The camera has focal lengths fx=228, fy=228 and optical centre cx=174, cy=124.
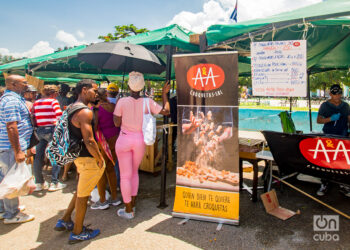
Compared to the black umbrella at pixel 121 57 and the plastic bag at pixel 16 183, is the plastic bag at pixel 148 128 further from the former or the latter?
the plastic bag at pixel 16 183

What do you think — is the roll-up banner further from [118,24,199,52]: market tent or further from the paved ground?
[118,24,199,52]: market tent

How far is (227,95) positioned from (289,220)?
193 centimetres

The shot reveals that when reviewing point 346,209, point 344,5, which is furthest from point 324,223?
point 344,5

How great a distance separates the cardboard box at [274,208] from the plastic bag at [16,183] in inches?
126

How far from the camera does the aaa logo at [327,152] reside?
2.41 metres

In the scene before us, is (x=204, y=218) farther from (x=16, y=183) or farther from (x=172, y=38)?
(x=172, y=38)

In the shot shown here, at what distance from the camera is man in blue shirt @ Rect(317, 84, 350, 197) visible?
404 cm

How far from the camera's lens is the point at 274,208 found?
11.1 feet

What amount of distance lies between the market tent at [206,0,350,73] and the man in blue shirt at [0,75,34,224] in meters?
2.70

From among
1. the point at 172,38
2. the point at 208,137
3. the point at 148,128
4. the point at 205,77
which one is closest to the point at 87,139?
the point at 148,128

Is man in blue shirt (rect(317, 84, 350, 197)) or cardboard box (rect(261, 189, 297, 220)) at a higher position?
man in blue shirt (rect(317, 84, 350, 197))

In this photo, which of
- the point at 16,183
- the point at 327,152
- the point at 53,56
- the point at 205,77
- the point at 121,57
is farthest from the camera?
the point at 53,56

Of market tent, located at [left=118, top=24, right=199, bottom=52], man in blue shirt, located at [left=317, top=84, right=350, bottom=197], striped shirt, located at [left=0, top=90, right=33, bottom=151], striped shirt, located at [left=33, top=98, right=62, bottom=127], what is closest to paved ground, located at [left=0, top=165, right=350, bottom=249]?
striped shirt, located at [left=0, top=90, right=33, bottom=151]

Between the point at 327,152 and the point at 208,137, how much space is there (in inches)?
53.2
